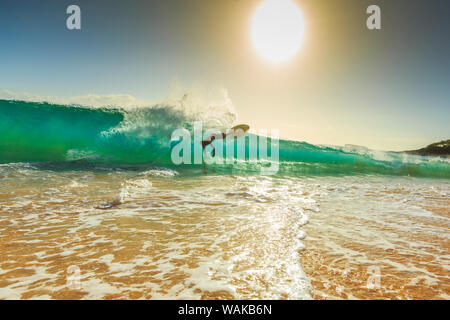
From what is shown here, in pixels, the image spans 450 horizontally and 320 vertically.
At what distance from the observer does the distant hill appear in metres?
33.3

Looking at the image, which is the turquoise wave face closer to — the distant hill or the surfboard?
the surfboard

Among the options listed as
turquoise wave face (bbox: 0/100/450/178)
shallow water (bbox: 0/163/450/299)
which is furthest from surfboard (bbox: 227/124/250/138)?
shallow water (bbox: 0/163/450/299)

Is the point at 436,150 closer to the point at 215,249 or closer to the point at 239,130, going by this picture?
the point at 239,130

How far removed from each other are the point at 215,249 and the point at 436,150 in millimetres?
41717

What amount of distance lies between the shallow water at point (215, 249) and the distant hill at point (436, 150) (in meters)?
35.4

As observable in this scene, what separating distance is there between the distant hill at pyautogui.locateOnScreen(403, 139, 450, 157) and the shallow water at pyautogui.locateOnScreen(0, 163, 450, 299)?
35.4 m

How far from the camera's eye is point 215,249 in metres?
3.02

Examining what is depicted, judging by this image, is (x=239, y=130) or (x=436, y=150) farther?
(x=436, y=150)

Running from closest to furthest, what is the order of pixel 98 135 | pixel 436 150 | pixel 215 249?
pixel 215 249 < pixel 98 135 < pixel 436 150

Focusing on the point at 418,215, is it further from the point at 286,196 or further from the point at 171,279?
the point at 171,279

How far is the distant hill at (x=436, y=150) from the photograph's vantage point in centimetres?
3334

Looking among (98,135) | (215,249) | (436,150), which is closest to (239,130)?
(98,135)

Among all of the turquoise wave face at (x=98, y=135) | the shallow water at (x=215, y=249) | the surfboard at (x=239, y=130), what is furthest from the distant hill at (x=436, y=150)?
the shallow water at (x=215, y=249)

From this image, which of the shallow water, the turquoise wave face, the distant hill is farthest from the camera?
the distant hill
